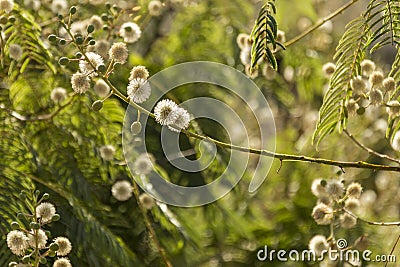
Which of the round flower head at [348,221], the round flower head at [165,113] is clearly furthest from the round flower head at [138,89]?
the round flower head at [348,221]

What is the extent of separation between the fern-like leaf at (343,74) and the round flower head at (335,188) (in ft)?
0.41

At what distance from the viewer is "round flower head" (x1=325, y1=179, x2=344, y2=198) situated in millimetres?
799

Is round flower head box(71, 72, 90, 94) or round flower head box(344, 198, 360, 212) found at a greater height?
round flower head box(344, 198, 360, 212)

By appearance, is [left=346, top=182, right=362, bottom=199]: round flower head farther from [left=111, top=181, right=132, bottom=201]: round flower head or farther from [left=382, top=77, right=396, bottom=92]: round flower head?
[left=111, top=181, right=132, bottom=201]: round flower head

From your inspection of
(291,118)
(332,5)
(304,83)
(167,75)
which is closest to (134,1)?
(167,75)

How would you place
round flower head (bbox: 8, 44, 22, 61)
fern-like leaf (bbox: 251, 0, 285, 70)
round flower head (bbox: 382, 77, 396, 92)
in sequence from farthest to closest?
round flower head (bbox: 8, 44, 22, 61) → round flower head (bbox: 382, 77, 396, 92) → fern-like leaf (bbox: 251, 0, 285, 70)

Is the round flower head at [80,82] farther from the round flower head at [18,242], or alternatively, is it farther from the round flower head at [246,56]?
Result: the round flower head at [246,56]

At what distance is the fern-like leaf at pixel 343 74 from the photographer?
68 cm

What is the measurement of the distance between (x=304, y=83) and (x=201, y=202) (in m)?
0.50

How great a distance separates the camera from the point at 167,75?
41.9 inches

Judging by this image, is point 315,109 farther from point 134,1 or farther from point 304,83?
point 134,1

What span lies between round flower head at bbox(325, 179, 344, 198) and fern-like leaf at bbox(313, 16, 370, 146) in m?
0.13

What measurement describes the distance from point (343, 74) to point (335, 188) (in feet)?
0.55

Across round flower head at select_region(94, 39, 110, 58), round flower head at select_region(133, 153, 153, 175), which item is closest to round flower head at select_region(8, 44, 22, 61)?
round flower head at select_region(94, 39, 110, 58)
